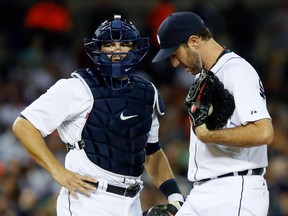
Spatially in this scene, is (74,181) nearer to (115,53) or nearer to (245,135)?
(115,53)

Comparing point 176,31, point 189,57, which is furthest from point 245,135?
point 176,31

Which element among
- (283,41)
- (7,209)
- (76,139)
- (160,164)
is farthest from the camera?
(283,41)

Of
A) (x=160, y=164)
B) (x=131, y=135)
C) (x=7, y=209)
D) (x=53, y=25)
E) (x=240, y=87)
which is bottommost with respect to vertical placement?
(x=7, y=209)

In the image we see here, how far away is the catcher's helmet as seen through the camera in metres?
5.02

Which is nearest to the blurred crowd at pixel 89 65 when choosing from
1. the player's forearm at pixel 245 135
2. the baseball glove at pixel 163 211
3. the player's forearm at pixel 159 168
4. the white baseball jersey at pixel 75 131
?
the player's forearm at pixel 159 168

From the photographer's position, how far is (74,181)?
4.87 metres

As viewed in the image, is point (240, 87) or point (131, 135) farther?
point (131, 135)

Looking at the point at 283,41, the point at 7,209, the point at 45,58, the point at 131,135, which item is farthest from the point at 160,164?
the point at 283,41

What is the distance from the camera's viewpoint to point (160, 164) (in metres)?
5.44

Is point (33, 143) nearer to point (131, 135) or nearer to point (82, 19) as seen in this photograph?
point (131, 135)

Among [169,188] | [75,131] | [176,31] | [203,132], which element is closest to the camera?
[203,132]

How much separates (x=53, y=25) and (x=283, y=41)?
11.2ft

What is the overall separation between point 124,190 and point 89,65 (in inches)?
243

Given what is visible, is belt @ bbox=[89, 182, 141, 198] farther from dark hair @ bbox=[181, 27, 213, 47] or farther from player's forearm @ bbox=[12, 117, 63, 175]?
dark hair @ bbox=[181, 27, 213, 47]
